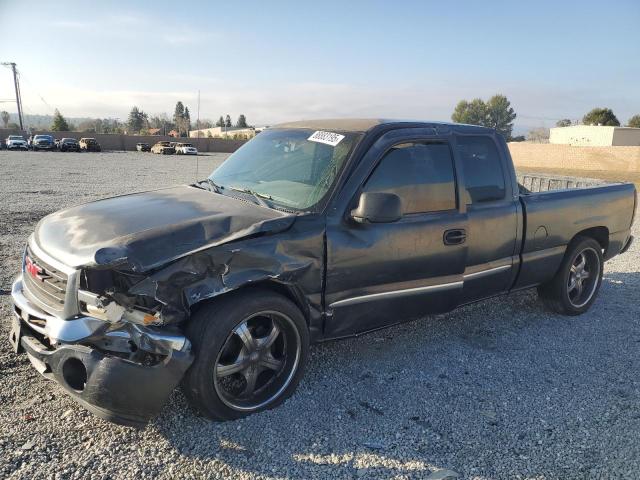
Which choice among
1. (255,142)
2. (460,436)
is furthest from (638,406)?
(255,142)

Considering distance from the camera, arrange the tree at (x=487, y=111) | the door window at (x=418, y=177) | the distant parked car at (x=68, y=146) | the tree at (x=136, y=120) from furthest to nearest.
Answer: the tree at (x=136, y=120)
the tree at (x=487, y=111)
the distant parked car at (x=68, y=146)
the door window at (x=418, y=177)

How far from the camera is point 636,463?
9.61 feet

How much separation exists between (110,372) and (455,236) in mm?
2686

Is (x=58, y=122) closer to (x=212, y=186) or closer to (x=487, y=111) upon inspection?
(x=487, y=111)

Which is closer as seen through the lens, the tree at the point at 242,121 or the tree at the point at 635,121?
the tree at the point at 635,121

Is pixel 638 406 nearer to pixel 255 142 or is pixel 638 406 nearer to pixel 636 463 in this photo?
pixel 636 463

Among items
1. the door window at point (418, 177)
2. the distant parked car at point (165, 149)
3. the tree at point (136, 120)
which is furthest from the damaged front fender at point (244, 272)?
the tree at point (136, 120)

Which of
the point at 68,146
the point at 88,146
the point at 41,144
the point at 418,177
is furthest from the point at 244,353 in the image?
the point at 41,144

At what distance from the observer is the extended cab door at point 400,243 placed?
137 inches

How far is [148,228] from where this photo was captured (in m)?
3.03

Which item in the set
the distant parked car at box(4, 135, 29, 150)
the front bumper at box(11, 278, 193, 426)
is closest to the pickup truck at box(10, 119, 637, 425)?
the front bumper at box(11, 278, 193, 426)

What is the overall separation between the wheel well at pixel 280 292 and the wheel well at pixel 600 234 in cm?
363

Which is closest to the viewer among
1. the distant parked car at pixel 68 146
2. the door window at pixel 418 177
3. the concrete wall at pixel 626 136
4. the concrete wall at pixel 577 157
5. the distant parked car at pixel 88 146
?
the door window at pixel 418 177

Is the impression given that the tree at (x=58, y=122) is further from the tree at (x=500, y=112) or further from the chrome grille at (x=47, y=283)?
the chrome grille at (x=47, y=283)
